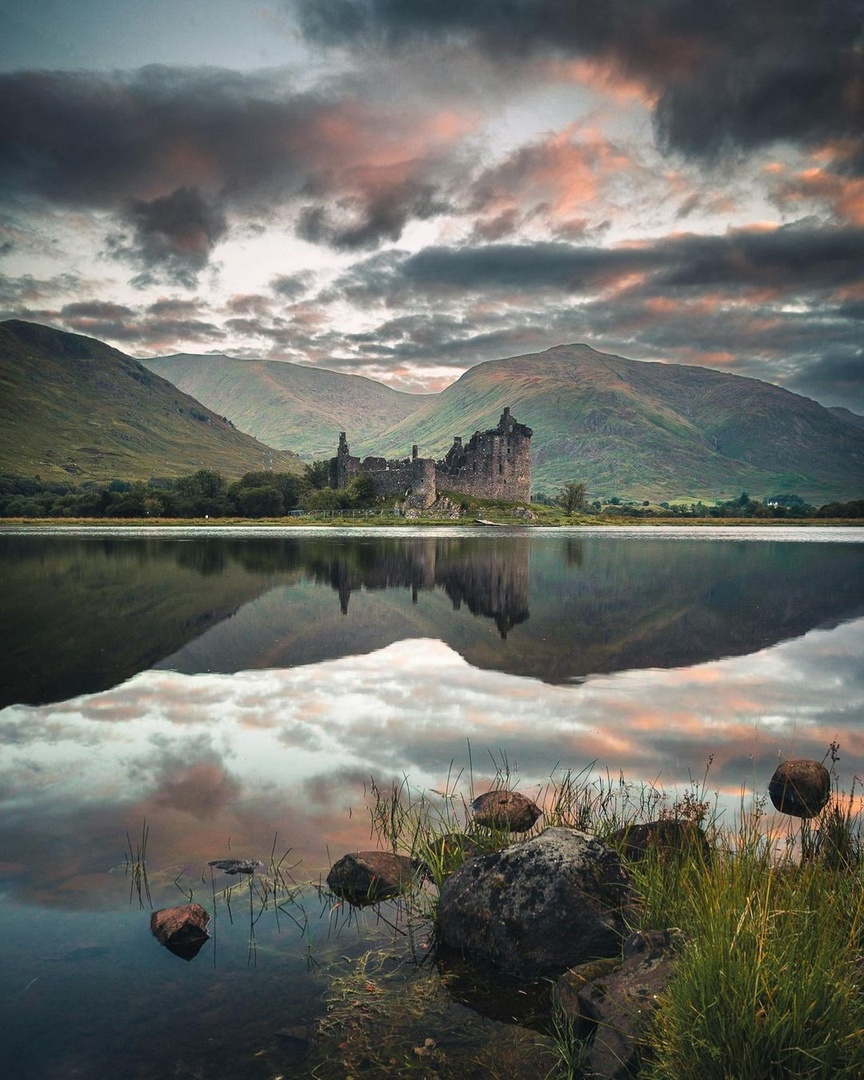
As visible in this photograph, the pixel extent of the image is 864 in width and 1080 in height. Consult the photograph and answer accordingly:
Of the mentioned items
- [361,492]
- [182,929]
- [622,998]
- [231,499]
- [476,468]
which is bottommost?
[182,929]

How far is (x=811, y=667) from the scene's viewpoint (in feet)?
60.0

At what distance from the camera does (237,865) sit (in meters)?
7.70

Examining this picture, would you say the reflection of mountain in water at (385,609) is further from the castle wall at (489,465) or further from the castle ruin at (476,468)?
the castle wall at (489,465)

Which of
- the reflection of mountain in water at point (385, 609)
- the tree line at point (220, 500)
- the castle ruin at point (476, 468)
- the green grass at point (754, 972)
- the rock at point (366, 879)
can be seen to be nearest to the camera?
the green grass at point (754, 972)

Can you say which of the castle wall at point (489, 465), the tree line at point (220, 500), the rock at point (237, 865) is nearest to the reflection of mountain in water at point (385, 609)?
the rock at point (237, 865)

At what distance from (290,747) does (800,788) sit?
23.1ft

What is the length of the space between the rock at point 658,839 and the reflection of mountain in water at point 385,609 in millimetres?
8610

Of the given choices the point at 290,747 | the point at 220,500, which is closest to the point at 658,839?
the point at 290,747

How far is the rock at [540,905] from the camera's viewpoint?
630cm

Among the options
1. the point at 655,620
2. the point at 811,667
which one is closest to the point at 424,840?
the point at 811,667

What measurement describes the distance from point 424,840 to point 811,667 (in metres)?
14.0

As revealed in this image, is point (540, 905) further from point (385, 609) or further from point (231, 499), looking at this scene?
point (231, 499)

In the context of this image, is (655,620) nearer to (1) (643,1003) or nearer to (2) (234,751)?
(2) (234,751)

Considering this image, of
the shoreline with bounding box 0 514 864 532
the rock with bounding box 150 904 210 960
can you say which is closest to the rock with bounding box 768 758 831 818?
the rock with bounding box 150 904 210 960
